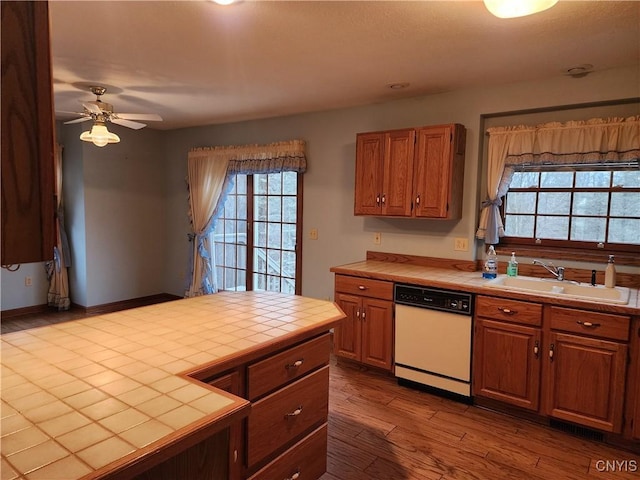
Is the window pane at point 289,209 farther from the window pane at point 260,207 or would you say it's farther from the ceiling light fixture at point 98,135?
the ceiling light fixture at point 98,135

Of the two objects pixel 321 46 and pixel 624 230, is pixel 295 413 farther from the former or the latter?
pixel 624 230

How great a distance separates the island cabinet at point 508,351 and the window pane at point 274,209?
8.51 ft

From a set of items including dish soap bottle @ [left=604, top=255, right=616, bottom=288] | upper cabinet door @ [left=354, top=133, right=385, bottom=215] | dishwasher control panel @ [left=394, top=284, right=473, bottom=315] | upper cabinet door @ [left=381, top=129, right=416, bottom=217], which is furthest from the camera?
upper cabinet door @ [left=354, top=133, right=385, bottom=215]

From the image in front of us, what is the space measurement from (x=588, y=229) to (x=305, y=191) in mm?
2635

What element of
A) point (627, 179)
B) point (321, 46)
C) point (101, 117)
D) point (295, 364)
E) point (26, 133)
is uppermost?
point (321, 46)

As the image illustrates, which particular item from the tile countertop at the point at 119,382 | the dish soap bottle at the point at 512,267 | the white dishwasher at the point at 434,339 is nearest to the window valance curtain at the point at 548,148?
the dish soap bottle at the point at 512,267

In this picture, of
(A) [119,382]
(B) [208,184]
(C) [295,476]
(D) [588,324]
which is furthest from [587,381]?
(B) [208,184]

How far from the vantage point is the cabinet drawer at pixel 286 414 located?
5.36 ft

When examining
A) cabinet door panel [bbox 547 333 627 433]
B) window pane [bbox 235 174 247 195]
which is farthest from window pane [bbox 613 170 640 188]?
window pane [bbox 235 174 247 195]

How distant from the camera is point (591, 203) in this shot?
10.3ft

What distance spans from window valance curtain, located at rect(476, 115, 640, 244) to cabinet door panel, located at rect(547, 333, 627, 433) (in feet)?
3.54

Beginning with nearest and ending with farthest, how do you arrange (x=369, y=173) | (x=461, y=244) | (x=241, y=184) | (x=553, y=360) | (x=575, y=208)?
1. (x=553, y=360)
2. (x=575, y=208)
3. (x=461, y=244)
4. (x=369, y=173)
5. (x=241, y=184)

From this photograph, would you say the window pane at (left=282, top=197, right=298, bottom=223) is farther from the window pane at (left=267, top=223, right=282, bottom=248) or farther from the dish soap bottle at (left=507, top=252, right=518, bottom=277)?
the dish soap bottle at (left=507, top=252, right=518, bottom=277)

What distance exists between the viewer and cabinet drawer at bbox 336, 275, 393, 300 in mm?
3320
